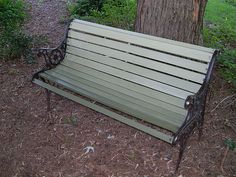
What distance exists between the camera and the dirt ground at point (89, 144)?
3.44 m

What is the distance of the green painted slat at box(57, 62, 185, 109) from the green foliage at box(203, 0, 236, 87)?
1352 mm

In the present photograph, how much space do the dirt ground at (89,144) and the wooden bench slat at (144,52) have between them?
887 millimetres

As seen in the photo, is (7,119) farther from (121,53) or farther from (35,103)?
(121,53)

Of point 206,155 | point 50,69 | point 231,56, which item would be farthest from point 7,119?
point 231,56

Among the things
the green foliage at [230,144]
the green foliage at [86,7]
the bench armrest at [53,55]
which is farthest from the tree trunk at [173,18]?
the green foliage at [86,7]

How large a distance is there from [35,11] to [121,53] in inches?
181

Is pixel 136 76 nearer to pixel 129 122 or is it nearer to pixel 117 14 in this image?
pixel 129 122

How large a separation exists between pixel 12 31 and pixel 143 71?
331cm

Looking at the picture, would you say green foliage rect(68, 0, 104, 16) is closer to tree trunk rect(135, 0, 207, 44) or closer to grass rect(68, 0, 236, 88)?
grass rect(68, 0, 236, 88)

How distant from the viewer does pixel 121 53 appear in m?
3.93

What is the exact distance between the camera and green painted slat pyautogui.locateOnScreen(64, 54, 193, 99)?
3.45m

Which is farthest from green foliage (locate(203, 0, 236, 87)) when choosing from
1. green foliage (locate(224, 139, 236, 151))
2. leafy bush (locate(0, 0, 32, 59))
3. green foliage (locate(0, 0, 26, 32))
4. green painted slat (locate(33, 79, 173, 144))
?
green foliage (locate(0, 0, 26, 32))

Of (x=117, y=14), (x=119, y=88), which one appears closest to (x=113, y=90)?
(x=119, y=88)

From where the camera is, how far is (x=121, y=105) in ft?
11.5
